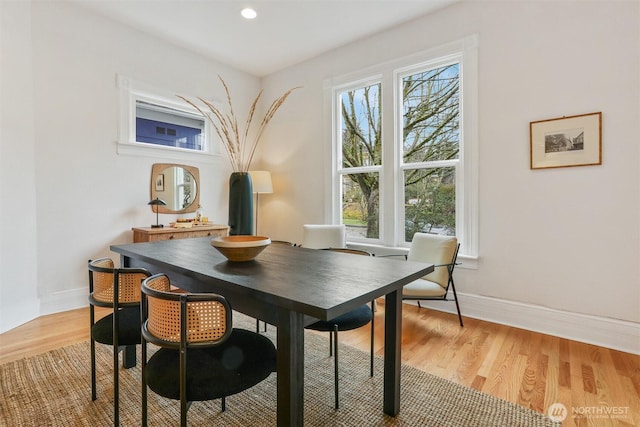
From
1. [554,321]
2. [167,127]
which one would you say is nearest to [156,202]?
[167,127]

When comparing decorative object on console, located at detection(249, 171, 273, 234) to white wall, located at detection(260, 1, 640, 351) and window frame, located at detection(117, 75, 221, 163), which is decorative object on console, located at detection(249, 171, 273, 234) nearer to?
window frame, located at detection(117, 75, 221, 163)

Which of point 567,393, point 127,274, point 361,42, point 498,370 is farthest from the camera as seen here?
point 361,42

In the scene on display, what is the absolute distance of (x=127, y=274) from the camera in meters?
1.48

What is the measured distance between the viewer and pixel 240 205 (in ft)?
12.9

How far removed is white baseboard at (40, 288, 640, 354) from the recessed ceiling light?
327 centimetres

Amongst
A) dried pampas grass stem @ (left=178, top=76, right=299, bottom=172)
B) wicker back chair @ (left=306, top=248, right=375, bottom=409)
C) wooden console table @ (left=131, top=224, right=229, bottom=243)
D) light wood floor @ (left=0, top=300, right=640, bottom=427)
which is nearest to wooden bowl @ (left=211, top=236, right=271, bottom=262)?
wicker back chair @ (left=306, top=248, right=375, bottom=409)

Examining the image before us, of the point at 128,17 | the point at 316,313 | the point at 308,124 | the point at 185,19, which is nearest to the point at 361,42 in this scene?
the point at 308,124

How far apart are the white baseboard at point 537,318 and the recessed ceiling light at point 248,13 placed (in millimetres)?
3274

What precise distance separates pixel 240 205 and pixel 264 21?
206 cm

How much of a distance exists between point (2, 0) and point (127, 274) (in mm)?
2982

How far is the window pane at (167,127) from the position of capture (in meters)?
3.73

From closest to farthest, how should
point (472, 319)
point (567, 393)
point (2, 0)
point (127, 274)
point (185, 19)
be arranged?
point (127, 274), point (567, 393), point (2, 0), point (472, 319), point (185, 19)

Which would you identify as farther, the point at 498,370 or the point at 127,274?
the point at 498,370

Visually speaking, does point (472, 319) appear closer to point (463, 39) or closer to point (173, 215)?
point (463, 39)
